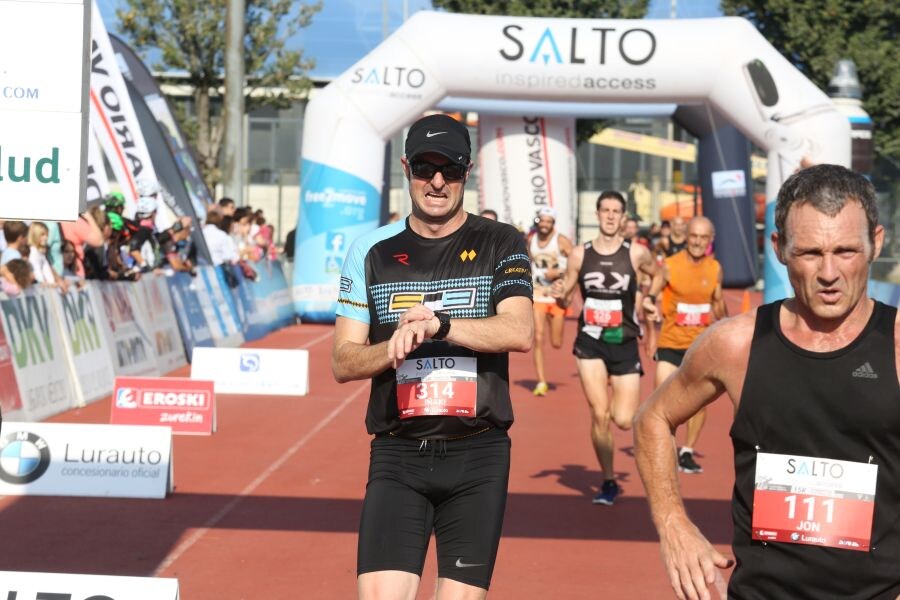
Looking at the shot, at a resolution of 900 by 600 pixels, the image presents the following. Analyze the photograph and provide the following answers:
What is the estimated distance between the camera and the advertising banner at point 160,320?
15250 millimetres

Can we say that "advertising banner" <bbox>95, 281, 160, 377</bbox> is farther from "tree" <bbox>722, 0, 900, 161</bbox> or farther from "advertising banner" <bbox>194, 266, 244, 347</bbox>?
"tree" <bbox>722, 0, 900, 161</bbox>

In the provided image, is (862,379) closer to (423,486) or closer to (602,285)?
(423,486)

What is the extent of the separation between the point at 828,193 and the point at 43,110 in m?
3.54

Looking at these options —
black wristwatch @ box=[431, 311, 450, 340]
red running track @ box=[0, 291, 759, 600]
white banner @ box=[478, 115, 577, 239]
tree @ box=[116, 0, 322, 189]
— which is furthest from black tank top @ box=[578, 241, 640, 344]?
tree @ box=[116, 0, 322, 189]

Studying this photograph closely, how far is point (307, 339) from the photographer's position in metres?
20.9

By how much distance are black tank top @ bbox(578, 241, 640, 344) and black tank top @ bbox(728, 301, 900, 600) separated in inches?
243

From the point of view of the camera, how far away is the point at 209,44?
38.4m

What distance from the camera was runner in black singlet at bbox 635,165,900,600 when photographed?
120 inches

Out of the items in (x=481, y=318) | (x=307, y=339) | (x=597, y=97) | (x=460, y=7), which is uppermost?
(x=460, y=7)

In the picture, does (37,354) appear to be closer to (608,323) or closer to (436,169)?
(608,323)

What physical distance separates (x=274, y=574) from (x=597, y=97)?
1522 centimetres

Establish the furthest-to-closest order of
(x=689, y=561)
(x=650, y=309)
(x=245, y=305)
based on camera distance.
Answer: (x=245, y=305), (x=650, y=309), (x=689, y=561)

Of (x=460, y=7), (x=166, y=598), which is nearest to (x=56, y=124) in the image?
(x=166, y=598)

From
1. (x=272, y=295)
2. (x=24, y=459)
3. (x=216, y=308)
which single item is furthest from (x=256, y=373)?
(x=272, y=295)
